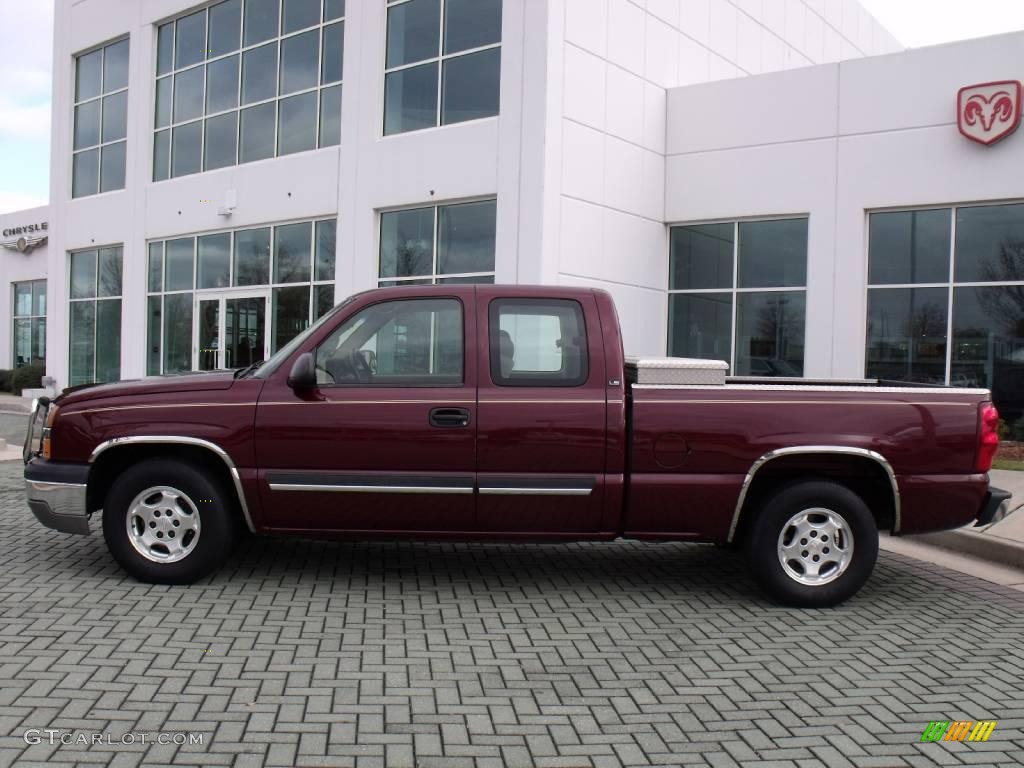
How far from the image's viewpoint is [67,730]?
3555 mm

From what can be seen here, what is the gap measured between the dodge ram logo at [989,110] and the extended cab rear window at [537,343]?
11.0 meters

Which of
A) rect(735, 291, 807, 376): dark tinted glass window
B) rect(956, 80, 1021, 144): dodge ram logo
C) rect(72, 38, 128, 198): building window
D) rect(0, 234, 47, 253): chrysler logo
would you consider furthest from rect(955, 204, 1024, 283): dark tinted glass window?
rect(0, 234, 47, 253): chrysler logo

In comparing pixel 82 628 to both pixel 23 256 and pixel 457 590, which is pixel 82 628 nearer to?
pixel 457 590

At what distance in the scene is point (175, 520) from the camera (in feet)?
18.8

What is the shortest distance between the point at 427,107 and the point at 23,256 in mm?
23744

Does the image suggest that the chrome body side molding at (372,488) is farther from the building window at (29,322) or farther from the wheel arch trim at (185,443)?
the building window at (29,322)

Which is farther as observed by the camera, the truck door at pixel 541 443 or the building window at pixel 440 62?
the building window at pixel 440 62

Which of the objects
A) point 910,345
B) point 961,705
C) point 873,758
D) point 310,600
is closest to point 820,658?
point 961,705

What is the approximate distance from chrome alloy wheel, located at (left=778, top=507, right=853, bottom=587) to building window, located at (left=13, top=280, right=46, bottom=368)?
3270cm

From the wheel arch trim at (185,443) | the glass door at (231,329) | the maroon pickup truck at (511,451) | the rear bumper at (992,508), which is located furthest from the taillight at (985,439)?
the glass door at (231,329)

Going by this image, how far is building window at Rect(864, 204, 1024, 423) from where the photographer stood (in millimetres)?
14297

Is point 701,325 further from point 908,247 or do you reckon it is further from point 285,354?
point 285,354

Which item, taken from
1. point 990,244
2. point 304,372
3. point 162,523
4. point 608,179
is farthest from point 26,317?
point 304,372

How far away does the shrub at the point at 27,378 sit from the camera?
2822 cm
